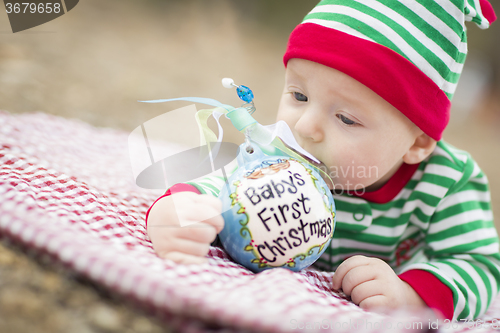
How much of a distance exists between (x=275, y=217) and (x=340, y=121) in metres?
0.32

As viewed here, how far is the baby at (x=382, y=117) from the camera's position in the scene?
0.84 meters

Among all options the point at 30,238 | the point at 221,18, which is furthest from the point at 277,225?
the point at 221,18

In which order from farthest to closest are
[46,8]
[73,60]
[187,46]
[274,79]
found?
[187,46] < [274,79] < [73,60] < [46,8]

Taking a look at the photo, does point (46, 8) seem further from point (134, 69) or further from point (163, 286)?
point (163, 286)

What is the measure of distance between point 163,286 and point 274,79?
10.9ft

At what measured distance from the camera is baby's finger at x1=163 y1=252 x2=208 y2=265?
2.12ft

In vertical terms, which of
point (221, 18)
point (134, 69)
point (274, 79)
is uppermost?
point (221, 18)

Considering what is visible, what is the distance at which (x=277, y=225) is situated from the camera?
2.20 ft

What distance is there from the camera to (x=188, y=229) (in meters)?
0.66

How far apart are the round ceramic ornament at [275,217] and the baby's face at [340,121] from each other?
153 millimetres

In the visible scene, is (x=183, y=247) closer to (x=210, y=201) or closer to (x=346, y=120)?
(x=210, y=201)

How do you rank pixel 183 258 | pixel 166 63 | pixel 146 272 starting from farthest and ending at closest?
pixel 166 63 → pixel 183 258 → pixel 146 272

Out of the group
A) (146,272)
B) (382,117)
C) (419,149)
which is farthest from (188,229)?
(419,149)

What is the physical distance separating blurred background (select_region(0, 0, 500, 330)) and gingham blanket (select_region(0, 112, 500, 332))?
1.08m
